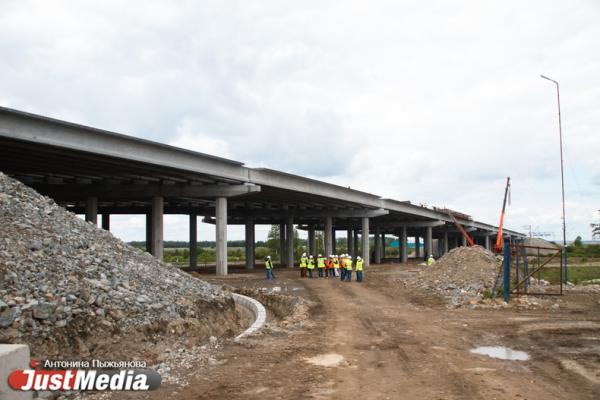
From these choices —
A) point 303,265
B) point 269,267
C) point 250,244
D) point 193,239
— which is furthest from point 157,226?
point 193,239

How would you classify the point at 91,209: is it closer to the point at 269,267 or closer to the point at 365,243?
the point at 269,267

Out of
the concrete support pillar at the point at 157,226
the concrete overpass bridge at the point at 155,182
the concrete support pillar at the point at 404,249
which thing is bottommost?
the concrete support pillar at the point at 404,249

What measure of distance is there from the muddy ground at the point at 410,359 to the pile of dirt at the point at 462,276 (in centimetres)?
416

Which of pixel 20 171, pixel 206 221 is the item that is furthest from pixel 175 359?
pixel 206 221

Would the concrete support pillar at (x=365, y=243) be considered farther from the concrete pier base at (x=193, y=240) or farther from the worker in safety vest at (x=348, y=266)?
the worker in safety vest at (x=348, y=266)

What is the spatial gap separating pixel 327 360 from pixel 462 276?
1764 cm

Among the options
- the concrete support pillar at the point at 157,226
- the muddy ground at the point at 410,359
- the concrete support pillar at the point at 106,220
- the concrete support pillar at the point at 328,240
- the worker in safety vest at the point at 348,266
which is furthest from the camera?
the concrete support pillar at the point at 106,220

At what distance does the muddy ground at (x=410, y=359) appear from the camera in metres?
7.84

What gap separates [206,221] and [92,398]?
54.2 meters

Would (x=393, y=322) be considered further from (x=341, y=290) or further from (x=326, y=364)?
(x=341, y=290)

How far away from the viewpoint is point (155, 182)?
116ft

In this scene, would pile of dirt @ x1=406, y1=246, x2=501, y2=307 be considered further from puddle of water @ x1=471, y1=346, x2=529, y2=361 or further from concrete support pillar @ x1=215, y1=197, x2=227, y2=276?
concrete support pillar @ x1=215, y1=197, x2=227, y2=276

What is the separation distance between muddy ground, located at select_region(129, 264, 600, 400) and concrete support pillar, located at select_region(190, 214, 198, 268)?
39379 mm

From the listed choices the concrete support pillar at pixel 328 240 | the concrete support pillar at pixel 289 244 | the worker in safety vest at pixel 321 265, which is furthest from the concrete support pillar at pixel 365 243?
the worker in safety vest at pixel 321 265
